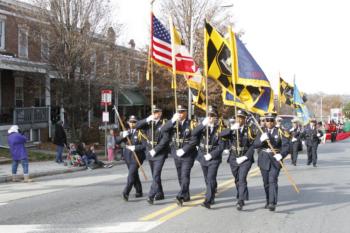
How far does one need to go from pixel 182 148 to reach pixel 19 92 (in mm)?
19650

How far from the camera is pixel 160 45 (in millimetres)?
11969

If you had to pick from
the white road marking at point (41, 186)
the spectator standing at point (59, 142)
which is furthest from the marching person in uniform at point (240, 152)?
the spectator standing at point (59, 142)

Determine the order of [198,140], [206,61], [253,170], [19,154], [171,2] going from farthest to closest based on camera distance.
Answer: [171,2]
[253,170]
[19,154]
[206,61]
[198,140]

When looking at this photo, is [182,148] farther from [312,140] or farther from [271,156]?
[312,140]

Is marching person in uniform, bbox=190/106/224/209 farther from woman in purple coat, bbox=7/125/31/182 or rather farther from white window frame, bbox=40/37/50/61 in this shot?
white window frame, bbox=40/37/50/61

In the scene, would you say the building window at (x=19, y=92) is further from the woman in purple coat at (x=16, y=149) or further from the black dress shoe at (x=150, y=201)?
the black dress shoe at (x=150, y=201)

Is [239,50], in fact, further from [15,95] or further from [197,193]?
[15,95]

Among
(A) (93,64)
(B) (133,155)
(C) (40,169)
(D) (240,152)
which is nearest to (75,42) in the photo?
(A) (93,64)

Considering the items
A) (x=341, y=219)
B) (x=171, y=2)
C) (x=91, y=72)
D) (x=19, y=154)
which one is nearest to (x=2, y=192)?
(x=19, y=154)

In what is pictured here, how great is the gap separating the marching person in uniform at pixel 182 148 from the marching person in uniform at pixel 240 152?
0.75 metres

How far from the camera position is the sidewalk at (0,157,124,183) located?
48.8ft

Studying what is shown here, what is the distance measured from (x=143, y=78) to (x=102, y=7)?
11.9m

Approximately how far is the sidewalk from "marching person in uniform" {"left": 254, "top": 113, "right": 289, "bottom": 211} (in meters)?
8.37

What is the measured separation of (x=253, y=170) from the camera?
51.4 feet
